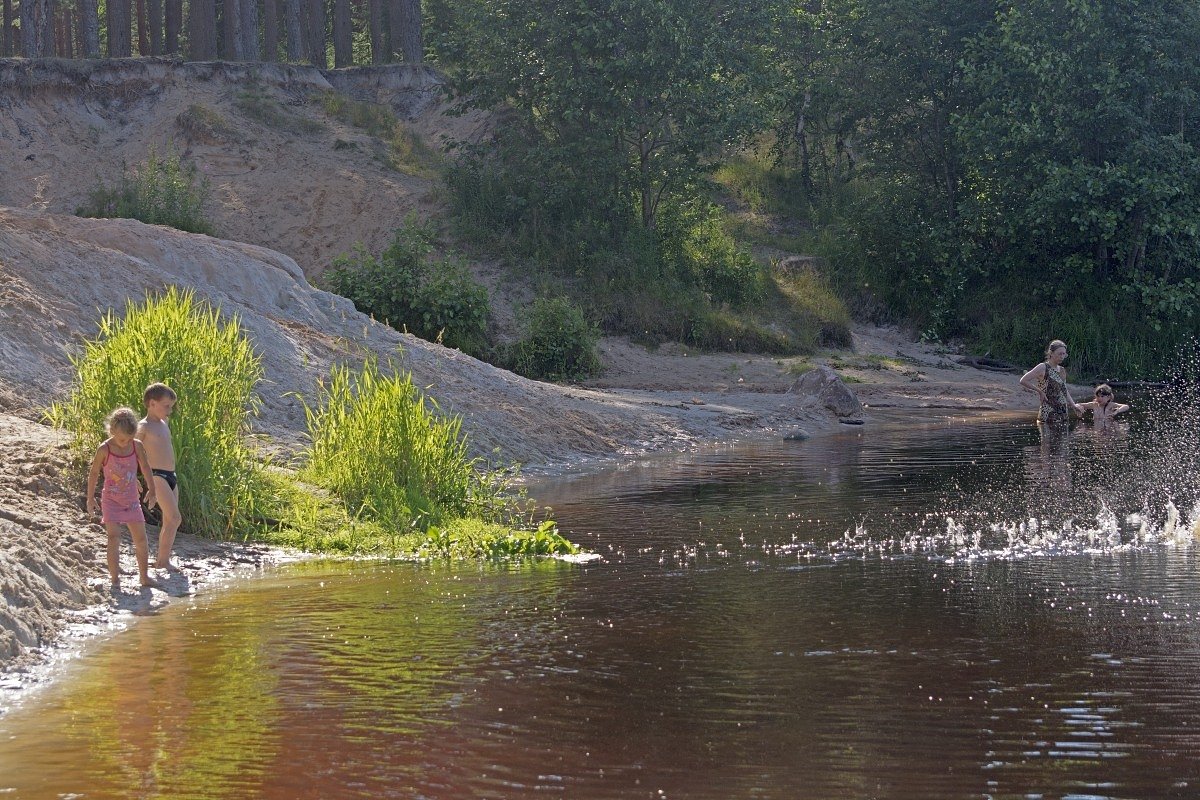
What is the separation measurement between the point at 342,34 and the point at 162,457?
2828 cm

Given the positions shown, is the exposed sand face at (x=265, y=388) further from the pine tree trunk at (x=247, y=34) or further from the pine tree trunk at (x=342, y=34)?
the pine tree trunk at (x=342, y=34)

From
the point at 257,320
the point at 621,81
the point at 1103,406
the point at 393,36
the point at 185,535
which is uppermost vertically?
the point at 393,36

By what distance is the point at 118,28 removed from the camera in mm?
36375

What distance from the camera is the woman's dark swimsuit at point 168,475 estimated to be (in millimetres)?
9734

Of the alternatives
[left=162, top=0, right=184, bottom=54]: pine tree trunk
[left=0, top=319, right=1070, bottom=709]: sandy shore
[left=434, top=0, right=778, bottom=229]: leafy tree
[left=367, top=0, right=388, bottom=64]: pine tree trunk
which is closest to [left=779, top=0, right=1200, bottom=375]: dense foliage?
[left=434, top=0, right=778, bottom=229]: leafy tree

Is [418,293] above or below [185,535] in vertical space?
above

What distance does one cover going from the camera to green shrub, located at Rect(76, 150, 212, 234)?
25156mm

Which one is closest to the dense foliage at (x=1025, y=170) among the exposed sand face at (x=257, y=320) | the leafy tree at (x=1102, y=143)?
the leafy tree at (x=1102, y=143)

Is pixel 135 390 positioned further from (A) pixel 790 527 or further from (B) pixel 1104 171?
(B) pixel 1104 171

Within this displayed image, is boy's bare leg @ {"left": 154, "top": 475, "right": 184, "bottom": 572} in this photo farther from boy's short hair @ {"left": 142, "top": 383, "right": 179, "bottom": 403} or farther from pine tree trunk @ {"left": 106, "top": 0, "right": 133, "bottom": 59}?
pine tree trunk @ {"left": 106, "top": 0, "right": 133, "bottom": 59}

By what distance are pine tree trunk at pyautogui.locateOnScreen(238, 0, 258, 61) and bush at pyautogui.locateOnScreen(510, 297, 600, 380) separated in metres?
14.1

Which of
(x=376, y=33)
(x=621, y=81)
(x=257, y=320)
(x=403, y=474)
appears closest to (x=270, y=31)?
(x=376, y=33)

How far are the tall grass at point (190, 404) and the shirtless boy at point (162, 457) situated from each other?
0.87 metres

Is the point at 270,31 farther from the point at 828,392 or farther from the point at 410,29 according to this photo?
the point at 828,392
